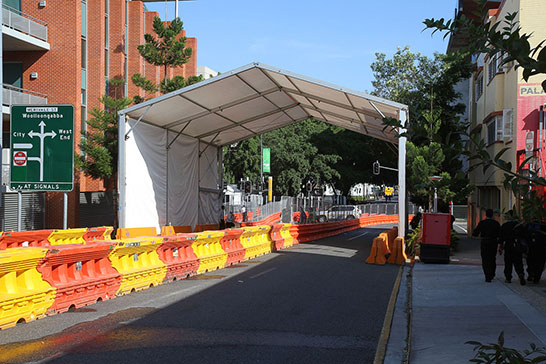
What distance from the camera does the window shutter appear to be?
2333 centimetres

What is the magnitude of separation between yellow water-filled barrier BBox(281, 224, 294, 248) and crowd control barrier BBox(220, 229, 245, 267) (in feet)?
21.0

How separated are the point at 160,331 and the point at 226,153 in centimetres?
5282

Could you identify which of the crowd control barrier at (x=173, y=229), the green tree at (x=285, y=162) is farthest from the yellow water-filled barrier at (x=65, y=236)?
the green tree at (x=285, y=162)

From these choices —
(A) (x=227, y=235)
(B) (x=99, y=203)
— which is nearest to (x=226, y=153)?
(B) (x=99, y=203)

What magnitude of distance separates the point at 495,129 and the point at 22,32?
22225 mm

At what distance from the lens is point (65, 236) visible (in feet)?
60.1

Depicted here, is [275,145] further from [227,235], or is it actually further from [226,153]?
[227,235]

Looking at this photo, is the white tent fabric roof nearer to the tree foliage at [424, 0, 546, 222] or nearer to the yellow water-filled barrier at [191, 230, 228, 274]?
the yellow water-filled barrier at [191, 230, 228, 274]

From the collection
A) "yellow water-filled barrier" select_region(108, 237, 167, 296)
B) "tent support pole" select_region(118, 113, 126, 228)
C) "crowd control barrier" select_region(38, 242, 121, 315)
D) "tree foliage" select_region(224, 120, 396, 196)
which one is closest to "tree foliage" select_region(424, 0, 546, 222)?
"crowd control barrier" select_region(38, 242, 121, 315)

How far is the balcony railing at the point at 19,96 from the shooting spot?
89.1ft

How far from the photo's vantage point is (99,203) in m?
32.2

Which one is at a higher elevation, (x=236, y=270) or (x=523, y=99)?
(x=523, y=99)

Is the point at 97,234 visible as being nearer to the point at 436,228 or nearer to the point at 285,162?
the point at 436,228

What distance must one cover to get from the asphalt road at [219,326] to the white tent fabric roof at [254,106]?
901 centimetres
